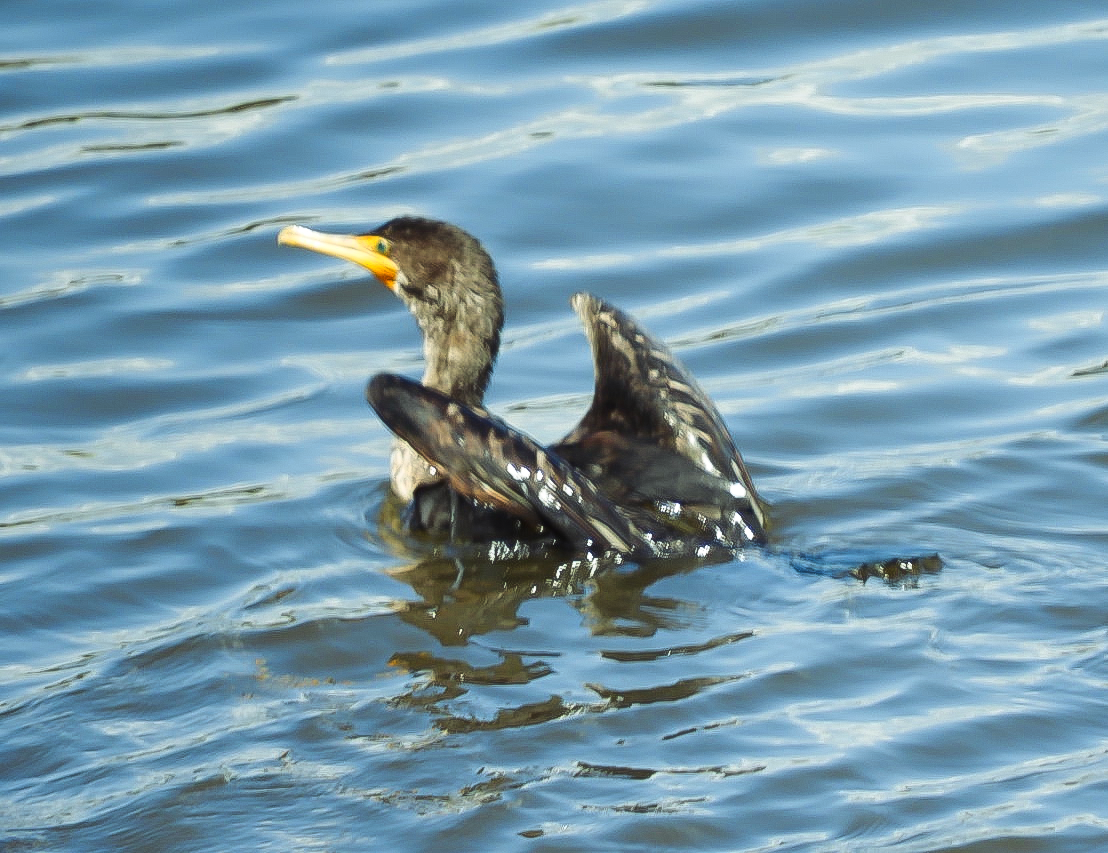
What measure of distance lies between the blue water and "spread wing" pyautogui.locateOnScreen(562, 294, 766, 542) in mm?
301

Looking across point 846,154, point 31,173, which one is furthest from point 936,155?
point 31,173

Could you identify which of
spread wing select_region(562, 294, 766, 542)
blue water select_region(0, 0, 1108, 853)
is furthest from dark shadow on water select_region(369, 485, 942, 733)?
spread wing select_region(562, 294, 766, 542)

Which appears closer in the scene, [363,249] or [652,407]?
[652,407]

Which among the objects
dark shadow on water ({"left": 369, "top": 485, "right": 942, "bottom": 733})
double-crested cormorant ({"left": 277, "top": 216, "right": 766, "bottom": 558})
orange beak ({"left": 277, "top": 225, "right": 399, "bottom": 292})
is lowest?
dark shadow on water ({"left": 369, "top": 485, "right": 942, "bottom": 733})

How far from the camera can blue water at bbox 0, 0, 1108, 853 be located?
4.57 m

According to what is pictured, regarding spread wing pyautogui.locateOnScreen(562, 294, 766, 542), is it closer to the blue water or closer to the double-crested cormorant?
the double-crested cormorant

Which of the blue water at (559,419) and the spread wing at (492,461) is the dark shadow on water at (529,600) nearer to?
the blue water at (559,419)

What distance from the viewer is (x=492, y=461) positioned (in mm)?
5777

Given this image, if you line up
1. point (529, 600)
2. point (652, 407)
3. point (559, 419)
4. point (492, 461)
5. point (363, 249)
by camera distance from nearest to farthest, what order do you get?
point (492, 461) → point (529, 600) → point (652, 407) → point (363, 249) → point (559, 419)

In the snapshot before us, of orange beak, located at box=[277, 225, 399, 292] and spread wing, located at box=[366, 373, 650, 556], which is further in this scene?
orange beak, located at box=[277, 225, 399, 292]

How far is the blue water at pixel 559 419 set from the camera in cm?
457

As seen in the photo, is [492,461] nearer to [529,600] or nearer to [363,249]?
[529,600]

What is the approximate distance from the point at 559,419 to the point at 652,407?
138 centimetres

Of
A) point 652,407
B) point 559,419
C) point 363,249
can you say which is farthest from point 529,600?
point 559,419
